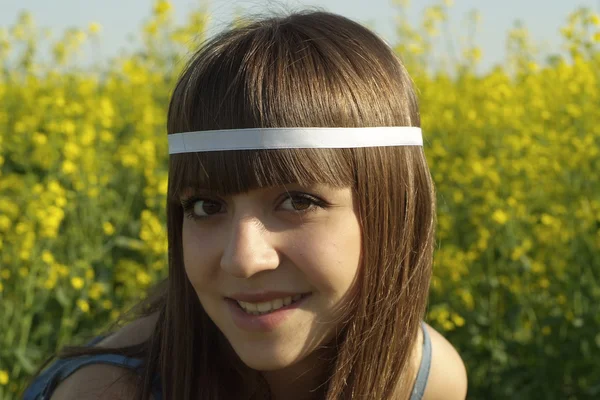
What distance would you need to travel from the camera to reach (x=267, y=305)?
59.6 inches

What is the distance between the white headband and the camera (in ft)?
4.75

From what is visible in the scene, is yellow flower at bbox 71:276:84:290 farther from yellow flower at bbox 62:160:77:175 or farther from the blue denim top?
the blue denim top

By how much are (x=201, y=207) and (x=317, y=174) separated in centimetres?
20

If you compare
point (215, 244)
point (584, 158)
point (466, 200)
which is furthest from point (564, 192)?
point (215, 244)

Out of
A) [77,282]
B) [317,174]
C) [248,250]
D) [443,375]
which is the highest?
[317,174]

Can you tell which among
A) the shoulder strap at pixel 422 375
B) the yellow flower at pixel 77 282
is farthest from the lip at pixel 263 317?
the yellow flower at pixel 77 282

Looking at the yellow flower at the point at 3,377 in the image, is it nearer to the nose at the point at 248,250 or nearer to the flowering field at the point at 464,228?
the flowering field at the point at 464,228

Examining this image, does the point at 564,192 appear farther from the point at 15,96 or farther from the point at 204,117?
the point at 15,96

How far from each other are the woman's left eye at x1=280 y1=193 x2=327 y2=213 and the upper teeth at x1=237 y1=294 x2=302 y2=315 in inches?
5.6

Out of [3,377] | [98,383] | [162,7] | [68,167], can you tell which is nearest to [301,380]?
[98,383]

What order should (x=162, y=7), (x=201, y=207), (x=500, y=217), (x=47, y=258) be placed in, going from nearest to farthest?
(x=201, y=207) < (x=47, y=258) < (x=500, y=217) < (x=162, y=7)

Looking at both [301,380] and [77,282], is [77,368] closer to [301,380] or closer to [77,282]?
[301,380]

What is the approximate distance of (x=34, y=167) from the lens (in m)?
3.67

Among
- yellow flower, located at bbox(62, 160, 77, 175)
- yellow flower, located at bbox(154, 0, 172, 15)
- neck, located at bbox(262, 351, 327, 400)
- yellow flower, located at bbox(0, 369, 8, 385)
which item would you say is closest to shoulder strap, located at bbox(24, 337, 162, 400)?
neck, located at bbox(262, 351, 327, 400)
